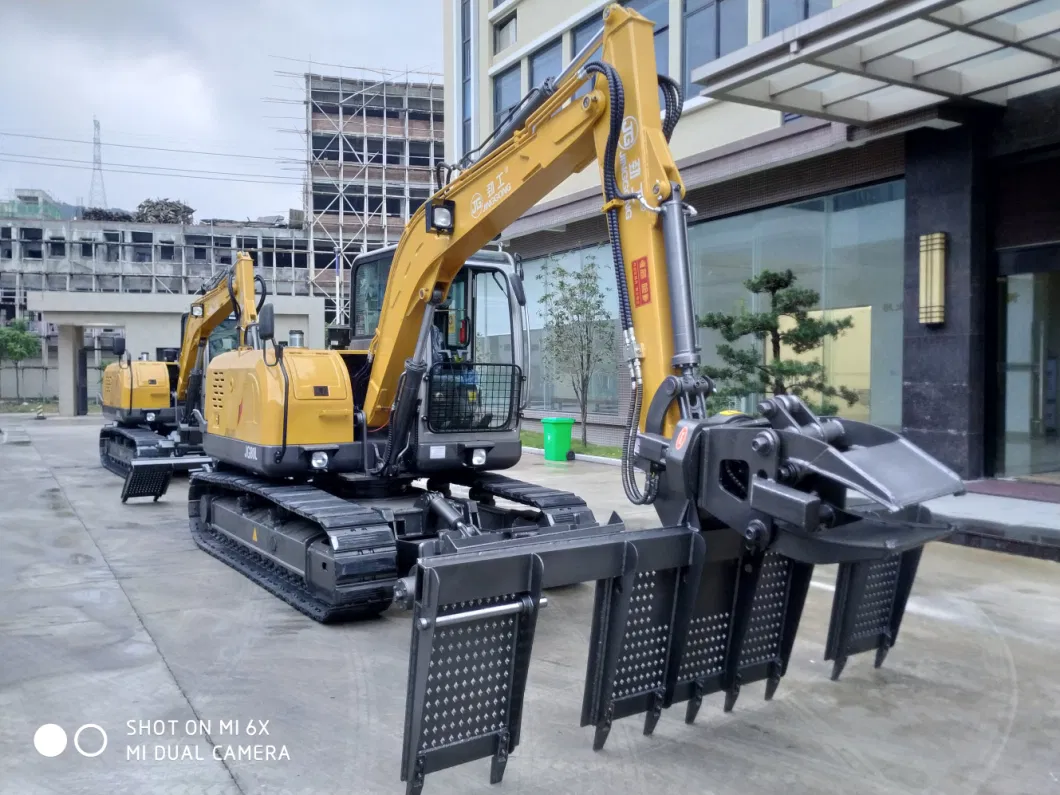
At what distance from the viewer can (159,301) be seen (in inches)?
1266

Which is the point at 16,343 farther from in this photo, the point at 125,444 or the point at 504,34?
the point at 125,444

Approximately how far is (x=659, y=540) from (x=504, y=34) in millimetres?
20880

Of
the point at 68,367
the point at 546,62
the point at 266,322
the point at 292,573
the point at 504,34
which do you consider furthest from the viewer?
the point at 68,367

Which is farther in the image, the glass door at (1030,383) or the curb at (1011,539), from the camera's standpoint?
the glass door at (1030,383)

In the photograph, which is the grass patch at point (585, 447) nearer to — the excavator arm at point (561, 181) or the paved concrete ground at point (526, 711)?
the excavator arm at point (561, 181)

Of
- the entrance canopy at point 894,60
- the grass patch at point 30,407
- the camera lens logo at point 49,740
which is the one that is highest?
the entrance canopy at point 894,60

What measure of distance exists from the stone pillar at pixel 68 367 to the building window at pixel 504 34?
18456 millimetres

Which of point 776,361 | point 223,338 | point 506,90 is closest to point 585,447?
point 776,361

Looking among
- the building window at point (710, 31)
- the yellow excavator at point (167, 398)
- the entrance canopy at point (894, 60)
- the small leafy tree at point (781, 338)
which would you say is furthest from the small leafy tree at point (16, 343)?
the entrance canopy at point (894, 60)

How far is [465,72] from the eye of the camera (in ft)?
79.8

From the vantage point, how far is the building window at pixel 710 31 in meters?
14.3

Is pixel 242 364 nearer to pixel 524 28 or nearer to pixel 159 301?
pixel 524 28

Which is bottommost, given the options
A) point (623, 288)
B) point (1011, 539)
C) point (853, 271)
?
point (1011, 539)

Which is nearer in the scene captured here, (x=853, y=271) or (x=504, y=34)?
(x=853, y=271)
